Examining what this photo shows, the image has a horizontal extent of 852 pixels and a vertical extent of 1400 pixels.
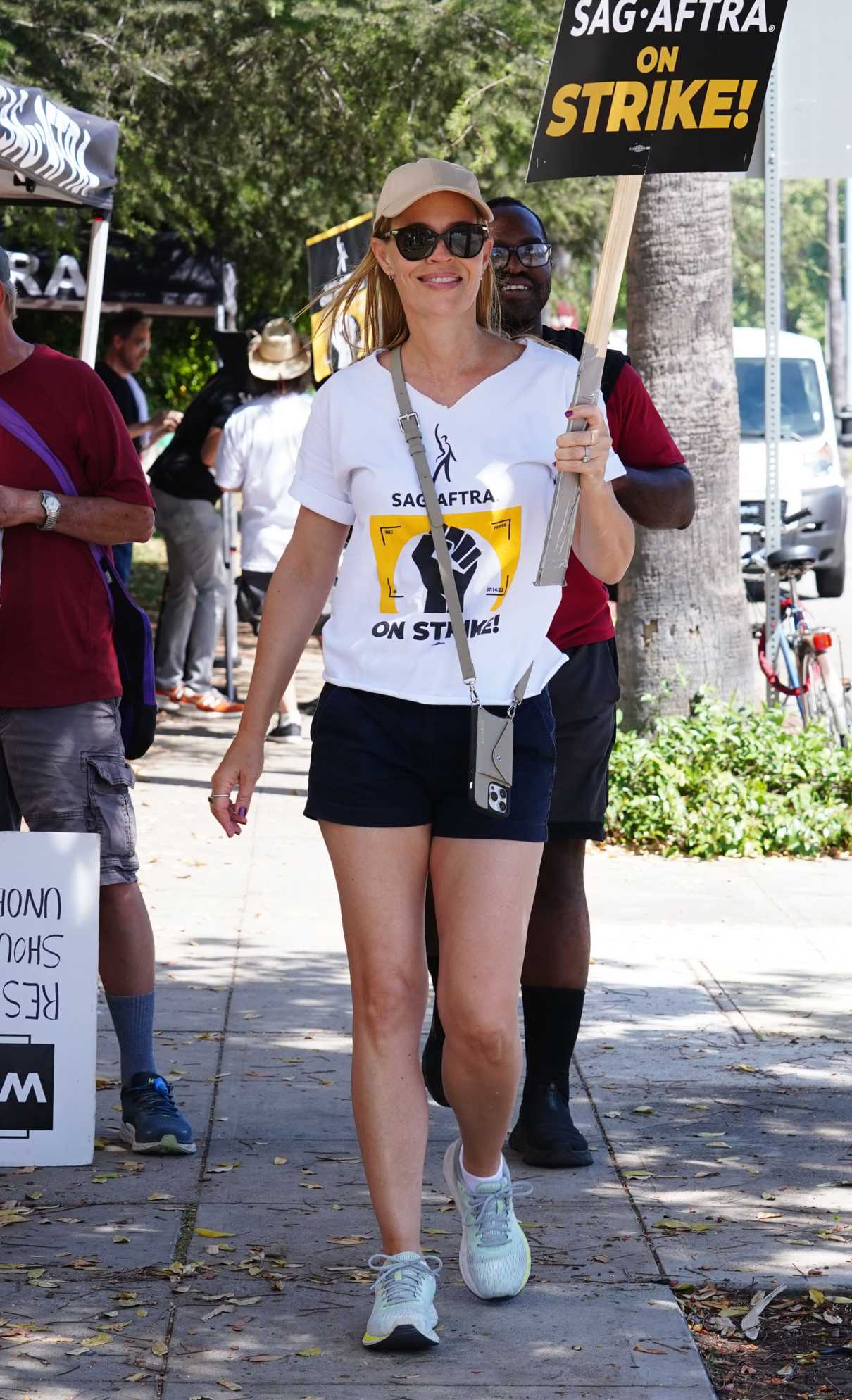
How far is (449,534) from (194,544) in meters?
8.07

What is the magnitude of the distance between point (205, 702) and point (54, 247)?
4.89 metres

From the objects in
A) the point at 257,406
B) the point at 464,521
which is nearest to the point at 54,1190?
Answer: the point at 464,521

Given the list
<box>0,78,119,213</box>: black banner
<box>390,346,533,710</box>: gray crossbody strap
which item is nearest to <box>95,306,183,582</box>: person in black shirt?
<box>0,78,119,213</box>: black banner

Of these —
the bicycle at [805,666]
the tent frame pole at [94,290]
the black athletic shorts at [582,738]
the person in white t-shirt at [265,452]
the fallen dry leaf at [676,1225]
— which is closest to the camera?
the fallen dry leaf at [676,1225]

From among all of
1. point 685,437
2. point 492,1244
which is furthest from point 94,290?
point 492,1244

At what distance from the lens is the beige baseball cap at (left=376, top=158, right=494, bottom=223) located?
3.48m

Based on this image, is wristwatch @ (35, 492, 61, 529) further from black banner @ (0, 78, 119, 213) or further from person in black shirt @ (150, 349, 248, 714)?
person in black shirt @ (150, 349, 248, 714)

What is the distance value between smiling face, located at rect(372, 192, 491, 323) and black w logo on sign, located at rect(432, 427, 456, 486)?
0.74 feet

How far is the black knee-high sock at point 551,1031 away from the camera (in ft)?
14.9

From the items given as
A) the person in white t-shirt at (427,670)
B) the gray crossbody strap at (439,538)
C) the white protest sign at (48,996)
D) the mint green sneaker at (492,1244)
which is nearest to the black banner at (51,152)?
the white protest sign at (48,996)

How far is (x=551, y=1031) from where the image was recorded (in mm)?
4562

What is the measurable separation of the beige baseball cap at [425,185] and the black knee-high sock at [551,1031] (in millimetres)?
1859

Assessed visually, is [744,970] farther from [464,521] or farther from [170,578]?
[170,578]

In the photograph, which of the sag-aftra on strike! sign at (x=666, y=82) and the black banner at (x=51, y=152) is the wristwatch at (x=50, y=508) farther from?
the black banner at (x=51, y=152)
